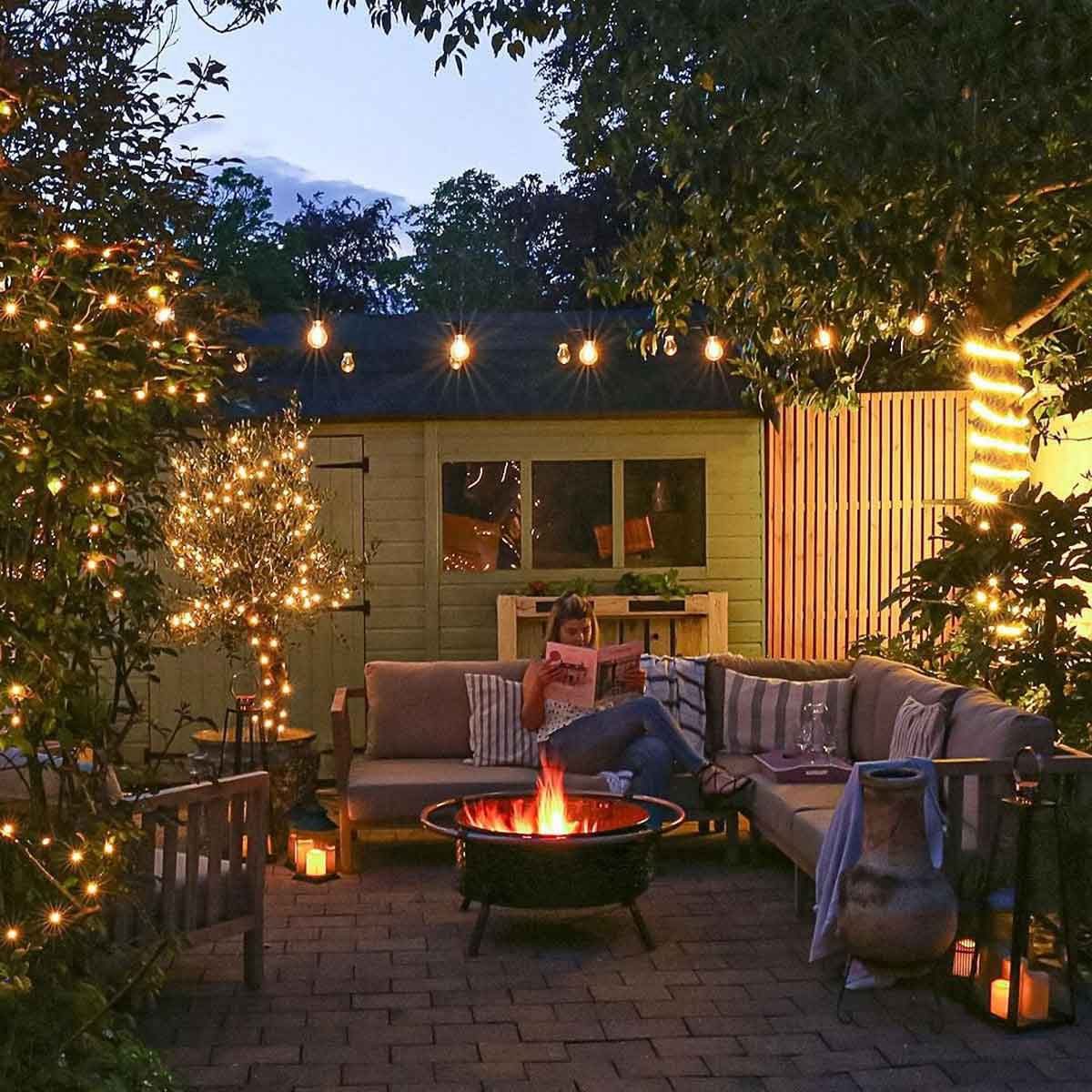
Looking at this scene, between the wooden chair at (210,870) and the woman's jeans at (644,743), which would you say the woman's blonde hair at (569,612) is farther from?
the wooden chair at (210,870)

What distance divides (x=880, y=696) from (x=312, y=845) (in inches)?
112

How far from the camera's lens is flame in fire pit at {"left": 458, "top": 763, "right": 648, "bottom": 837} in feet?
21.3

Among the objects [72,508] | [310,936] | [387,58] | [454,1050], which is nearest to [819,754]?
[310,936]

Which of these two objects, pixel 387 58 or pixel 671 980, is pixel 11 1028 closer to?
pixel 671 980

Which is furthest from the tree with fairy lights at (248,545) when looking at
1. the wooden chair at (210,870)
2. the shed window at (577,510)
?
the wooden chair at (210,870)

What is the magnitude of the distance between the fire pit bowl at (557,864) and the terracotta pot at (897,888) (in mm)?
1029

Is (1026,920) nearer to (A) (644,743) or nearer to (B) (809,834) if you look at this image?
(B) (809,834)

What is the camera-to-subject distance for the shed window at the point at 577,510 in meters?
11.0

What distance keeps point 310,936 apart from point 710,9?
394cm

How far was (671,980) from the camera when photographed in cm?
588

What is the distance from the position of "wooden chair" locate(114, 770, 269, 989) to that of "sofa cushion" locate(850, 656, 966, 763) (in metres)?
2.90

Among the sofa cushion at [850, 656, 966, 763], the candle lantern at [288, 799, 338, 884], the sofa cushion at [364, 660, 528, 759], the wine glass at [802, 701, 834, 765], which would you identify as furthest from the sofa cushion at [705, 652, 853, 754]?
the candle lantern at [288, 799, 338, 884]

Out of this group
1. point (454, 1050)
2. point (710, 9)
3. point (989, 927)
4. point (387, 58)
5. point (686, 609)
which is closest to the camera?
point (454, 1050)

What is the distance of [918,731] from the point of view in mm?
6879
